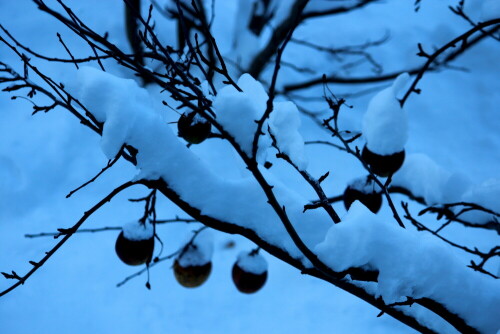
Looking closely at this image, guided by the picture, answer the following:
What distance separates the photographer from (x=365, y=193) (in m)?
1.37

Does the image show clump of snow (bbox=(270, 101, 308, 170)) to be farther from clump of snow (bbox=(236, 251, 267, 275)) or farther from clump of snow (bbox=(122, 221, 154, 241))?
clump of snow (bbox=(236, 251, 267, 275))

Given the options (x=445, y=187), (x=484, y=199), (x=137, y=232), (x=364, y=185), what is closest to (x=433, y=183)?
(x=445, y=187)

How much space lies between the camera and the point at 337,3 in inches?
124

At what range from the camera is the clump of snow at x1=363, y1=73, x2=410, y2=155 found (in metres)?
1.21

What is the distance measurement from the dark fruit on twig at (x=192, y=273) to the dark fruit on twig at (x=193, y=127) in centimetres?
70

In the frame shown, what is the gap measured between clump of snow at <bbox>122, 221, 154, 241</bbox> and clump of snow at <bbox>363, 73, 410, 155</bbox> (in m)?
0.82

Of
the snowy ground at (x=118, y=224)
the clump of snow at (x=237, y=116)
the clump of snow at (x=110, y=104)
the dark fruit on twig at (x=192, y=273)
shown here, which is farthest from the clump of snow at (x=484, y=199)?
the snowy ground at (x=118, y=224)

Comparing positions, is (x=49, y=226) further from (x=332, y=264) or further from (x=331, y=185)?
(x=332, y=264)

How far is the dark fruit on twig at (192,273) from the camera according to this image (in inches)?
65.2

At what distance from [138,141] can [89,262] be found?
2.26m

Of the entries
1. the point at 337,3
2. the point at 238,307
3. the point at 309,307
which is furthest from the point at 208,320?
the point at 337,3

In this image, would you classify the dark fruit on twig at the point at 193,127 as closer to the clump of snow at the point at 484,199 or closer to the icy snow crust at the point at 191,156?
the icy snow crust at the point at 191,156

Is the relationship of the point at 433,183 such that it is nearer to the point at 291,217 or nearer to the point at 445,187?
the point at 445,187

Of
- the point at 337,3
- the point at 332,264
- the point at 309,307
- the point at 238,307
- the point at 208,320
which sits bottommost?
the point at 332,264
